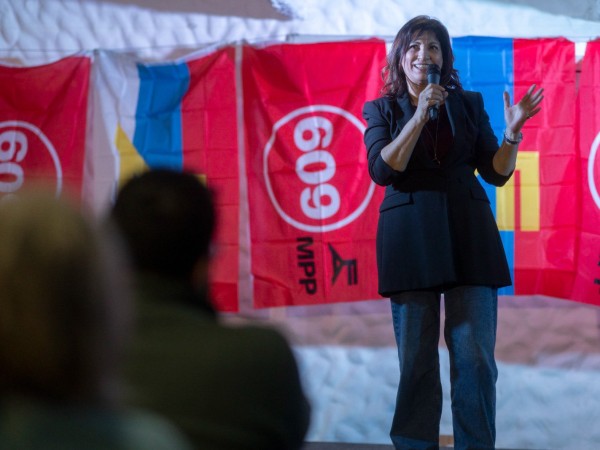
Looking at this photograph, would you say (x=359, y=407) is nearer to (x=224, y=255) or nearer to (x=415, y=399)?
(x=224, y=255)

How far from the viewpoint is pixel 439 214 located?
2.49 meters

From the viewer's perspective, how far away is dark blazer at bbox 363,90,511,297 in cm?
245

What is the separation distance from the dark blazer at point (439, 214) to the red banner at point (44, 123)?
5.78 ft

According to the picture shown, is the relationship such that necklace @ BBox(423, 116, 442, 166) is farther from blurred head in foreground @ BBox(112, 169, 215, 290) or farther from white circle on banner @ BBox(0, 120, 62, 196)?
white circle on banner @ BBox(0, 120, 62, 196)

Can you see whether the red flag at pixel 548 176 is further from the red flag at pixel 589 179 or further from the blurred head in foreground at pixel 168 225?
the blurred head in foreground at pixel 168 225

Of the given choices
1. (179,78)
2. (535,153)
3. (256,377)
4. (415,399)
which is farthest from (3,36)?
(256,377)

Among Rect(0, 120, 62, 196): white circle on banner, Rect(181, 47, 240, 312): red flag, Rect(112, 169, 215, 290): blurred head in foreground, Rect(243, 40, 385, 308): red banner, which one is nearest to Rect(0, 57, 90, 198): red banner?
Rect(0, 120, 62, 196): white circle on banner

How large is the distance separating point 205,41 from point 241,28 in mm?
180

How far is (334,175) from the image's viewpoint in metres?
3.62

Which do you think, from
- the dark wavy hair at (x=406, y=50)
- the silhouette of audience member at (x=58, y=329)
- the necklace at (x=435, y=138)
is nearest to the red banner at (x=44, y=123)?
the dark wavy hair at (x=406, y=50)

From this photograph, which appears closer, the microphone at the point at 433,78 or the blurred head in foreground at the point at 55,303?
the blurred head in foreground at the point at 55,303

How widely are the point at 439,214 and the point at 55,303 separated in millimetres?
1883

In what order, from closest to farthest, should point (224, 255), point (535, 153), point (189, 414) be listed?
1. point (189, 414)
2. point (535, 153)
3. point (224, 255)

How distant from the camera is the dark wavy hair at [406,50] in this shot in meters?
2.65
